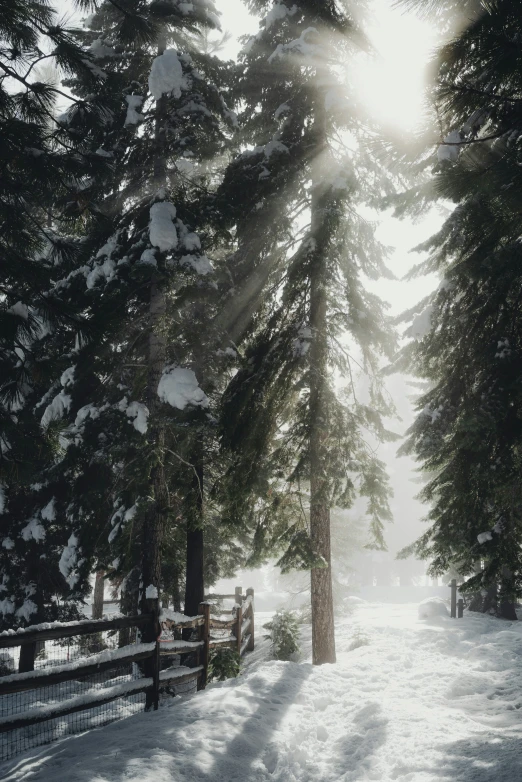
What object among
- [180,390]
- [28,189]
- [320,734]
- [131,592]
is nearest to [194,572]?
[131,592]

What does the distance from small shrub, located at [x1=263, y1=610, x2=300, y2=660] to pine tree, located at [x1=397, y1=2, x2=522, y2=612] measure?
251 inches

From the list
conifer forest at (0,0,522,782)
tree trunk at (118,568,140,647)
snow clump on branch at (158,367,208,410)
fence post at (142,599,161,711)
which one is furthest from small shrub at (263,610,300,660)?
snow clump on branch at (158,367,208,410)

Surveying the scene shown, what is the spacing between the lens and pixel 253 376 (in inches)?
419

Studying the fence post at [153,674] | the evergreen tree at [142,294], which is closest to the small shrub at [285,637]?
the evergreen tree at [142,294]

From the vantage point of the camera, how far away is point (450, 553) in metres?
7.76

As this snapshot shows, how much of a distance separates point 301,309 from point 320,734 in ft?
26.6

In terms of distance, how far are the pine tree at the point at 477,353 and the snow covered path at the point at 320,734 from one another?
190 cm

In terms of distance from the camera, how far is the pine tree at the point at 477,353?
5344 millimetres

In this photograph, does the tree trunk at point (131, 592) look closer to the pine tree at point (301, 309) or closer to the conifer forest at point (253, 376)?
the conifer forest at point (253, 376)

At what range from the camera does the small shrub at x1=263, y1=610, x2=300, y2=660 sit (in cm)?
1296

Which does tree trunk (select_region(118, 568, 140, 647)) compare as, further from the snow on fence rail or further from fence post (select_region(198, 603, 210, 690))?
fence post (select_region(198, 603, 210, 690))

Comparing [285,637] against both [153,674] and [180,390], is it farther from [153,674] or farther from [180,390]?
[180,390]

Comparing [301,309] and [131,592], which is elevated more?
[301,309]

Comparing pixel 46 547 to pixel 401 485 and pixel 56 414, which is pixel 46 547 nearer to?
pixel 56 414
